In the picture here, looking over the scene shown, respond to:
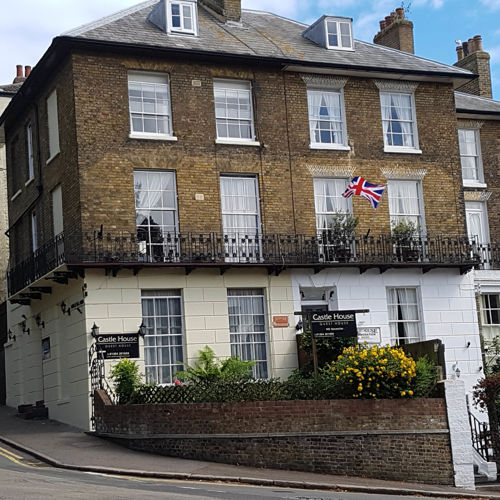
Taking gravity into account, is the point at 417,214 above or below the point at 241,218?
above

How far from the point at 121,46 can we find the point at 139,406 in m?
10.3

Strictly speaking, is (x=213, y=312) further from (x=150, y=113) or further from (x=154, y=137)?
(x=150, y=113)

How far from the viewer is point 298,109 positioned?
2708cm

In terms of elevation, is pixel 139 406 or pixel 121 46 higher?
pixel 121 46

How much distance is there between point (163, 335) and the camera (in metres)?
24.4

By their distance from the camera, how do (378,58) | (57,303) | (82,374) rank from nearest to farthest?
(82,374), (57,303), (378,58)

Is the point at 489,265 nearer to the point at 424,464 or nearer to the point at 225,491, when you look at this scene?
the point at 424,464

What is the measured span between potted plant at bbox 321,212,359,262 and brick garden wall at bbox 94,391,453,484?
7.69 meters

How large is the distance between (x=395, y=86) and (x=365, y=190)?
424 cm

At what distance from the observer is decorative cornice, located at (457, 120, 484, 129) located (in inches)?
1243

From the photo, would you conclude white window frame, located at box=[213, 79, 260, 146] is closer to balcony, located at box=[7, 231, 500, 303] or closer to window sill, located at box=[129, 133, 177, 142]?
window sill, located at box=[129, 133, 177, 142]

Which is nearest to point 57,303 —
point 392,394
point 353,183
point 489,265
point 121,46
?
point 121,46

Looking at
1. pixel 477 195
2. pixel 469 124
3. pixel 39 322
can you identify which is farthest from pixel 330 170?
pixel 39 322

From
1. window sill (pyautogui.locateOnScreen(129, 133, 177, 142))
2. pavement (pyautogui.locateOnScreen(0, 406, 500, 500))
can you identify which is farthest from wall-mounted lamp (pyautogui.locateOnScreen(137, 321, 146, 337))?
window sill (pyautogui.locateOnScreen(129, 133, 177, 142))
